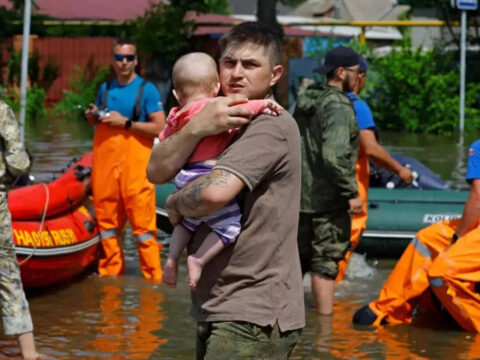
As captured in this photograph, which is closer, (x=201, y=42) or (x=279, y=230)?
A: (x=279, y=230)

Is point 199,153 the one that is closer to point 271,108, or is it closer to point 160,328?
point 271,108

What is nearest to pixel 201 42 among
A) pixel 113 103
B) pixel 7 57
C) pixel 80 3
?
pixel 7 57

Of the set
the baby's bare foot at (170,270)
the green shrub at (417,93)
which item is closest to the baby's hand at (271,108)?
the baby's bare foot at (170,270)

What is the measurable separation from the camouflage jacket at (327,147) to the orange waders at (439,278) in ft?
1.93

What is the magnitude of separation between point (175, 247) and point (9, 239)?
8.19ft

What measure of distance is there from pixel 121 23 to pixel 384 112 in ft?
31.4

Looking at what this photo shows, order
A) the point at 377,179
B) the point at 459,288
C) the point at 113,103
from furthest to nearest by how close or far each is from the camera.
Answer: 1. the point at 377,179
2. the point at 113,103
3. the point at 459,288

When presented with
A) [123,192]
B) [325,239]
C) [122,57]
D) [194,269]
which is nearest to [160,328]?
[325,239]

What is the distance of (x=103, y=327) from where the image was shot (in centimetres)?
791

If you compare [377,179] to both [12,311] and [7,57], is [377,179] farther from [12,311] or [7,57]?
[7,57]

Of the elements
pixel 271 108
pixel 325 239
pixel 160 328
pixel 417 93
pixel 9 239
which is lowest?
pixel 417 93

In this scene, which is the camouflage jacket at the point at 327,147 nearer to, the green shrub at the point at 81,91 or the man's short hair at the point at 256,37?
the man's short hair at the point at 256,37

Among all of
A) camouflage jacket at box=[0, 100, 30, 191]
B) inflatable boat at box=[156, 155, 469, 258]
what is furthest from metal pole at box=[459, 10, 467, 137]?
camouflage jacket at box=[0, 100, 30, 191]

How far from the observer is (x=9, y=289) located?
657 cm
